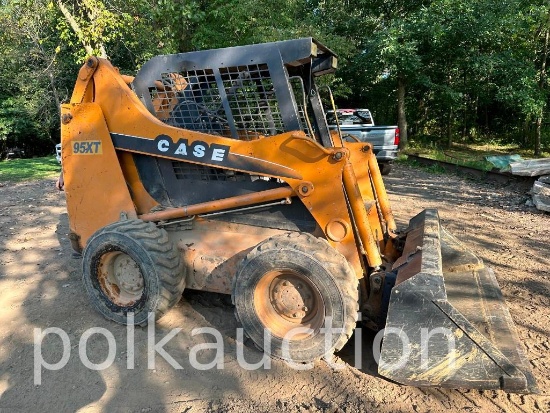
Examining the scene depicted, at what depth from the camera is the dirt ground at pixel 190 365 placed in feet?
9.08

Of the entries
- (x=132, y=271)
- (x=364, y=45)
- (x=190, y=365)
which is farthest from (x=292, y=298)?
(x=364, y=45)

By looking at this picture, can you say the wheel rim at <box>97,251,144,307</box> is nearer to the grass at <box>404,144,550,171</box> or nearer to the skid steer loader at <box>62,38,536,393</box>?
the skid steer loader at <box>62,38,536,393</box>

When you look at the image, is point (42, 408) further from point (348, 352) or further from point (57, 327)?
point (348, 352)

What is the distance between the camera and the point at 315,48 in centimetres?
331

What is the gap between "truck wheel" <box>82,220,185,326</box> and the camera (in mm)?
3434

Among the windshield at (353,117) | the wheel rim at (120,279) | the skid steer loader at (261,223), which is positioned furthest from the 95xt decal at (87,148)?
the windshield at (353,117)

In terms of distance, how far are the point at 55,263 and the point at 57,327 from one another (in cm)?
176

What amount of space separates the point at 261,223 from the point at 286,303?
69cm

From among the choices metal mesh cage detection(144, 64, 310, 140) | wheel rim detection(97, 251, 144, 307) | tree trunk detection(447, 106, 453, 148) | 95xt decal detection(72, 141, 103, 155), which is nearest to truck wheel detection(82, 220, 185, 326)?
wheel rim detection(97, 251, 144, 307)

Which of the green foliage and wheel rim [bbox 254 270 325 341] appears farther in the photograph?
the green foliage

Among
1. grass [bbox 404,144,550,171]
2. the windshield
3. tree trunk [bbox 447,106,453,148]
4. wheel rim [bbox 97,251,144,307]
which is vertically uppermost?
the windshield

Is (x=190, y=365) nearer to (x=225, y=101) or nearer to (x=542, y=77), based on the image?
(x=225, y=101)

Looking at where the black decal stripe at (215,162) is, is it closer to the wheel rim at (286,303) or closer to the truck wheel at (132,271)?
the truck wheel at (132,271)

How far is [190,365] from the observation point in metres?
3.20
